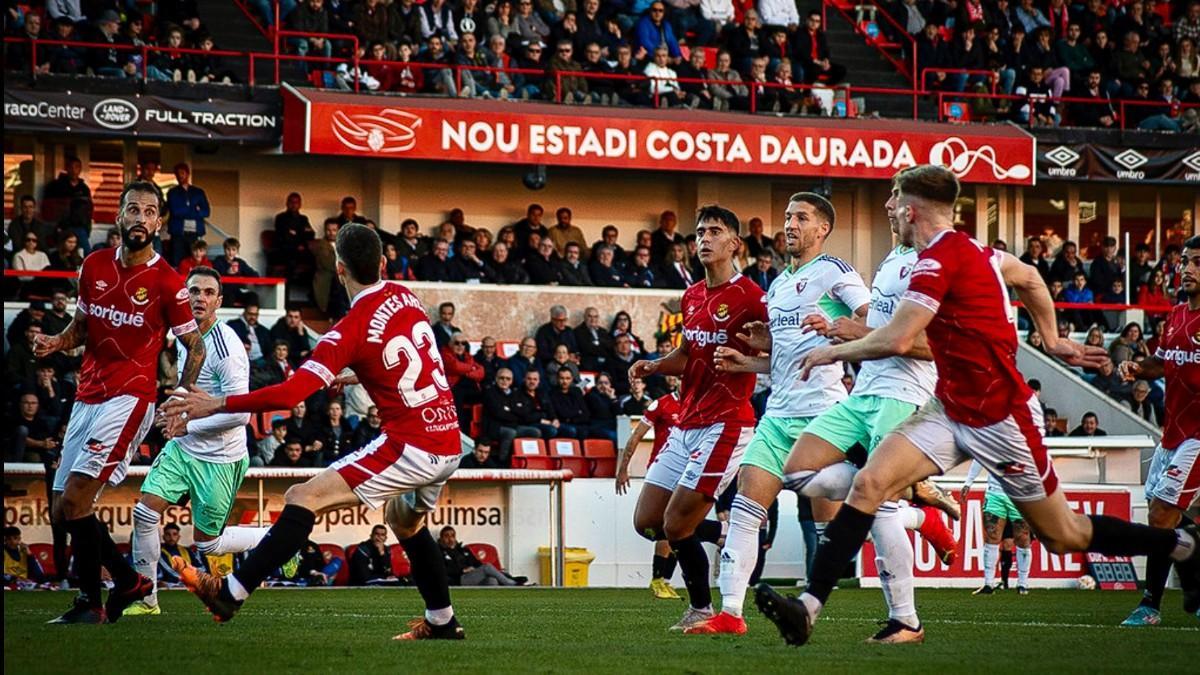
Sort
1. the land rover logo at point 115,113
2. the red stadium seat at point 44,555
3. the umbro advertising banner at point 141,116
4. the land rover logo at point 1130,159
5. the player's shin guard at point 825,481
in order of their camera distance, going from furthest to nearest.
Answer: the land rover logo at point 1130,159 < the land rover logo at point 115,113 < the umbro advertising banner at point 141,116 < the red stadium seat at point 44,555 < the player's shin guard at point 825,481

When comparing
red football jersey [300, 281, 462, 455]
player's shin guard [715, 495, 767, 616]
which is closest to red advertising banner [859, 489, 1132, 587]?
player's shin guard [715, 495, 767, 616]

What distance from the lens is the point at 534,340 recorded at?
84.3 feet

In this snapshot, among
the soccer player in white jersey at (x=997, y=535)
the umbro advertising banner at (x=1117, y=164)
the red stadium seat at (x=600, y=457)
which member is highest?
the umbro advertising banner at (x=1117, y=164)

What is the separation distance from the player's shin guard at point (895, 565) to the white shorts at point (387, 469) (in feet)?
7.24

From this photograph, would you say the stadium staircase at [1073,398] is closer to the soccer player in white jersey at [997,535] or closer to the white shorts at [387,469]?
the soccer player in white jersey at [997,535]

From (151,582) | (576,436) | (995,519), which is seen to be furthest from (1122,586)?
(151,582)

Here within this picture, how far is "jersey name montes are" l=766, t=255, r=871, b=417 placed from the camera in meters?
10.2

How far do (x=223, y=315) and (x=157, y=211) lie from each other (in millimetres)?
13073

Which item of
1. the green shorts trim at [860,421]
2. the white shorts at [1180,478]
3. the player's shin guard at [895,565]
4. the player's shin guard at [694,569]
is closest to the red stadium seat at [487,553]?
the white shorts at [1180,478]

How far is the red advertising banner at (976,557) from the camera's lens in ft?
66.0

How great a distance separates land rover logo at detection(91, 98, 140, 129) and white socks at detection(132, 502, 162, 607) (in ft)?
47.2

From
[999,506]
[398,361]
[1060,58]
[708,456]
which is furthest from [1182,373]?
[1060,58]

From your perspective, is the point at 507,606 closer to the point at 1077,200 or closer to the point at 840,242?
the point at 840,242

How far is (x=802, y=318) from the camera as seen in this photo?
10148 mm
